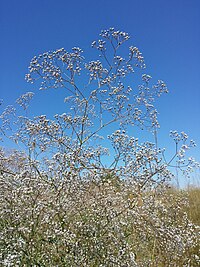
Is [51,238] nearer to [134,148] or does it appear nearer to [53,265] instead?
[53,265]

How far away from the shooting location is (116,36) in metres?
4.97

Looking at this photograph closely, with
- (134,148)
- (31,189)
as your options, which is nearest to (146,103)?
(134,148)

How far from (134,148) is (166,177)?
23.2 inches

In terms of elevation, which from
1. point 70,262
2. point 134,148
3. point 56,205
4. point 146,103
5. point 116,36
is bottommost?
point 70,262

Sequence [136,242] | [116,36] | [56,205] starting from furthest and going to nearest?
1. [116,36]
2. [136,242]
3. [56,205]

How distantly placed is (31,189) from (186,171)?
2.20 meters

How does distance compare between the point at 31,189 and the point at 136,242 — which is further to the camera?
the point at 136,242

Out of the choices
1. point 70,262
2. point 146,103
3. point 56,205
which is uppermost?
point 146,103

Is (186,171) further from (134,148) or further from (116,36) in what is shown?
(116,36)

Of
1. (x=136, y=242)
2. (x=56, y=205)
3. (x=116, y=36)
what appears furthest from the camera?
(x=116, y=36)

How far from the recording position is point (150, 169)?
4352 millimetres

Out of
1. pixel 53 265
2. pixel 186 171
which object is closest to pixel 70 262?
pixel 53 265

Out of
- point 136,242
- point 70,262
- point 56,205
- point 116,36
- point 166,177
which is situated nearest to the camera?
point 70,262

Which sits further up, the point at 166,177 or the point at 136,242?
the point at 166,177
